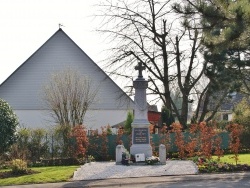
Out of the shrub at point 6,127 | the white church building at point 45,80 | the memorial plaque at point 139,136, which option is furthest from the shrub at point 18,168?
the white church building at point 45,80

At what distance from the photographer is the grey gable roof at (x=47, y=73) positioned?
3709 centimetres

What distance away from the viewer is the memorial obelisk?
20.5m

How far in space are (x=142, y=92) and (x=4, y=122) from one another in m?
6.71

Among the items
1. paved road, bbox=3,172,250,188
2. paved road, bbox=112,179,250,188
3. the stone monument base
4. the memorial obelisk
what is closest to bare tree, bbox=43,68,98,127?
the memorial obelisk

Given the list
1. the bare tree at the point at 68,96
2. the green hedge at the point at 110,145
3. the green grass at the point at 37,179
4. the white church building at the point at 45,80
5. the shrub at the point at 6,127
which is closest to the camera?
the green grass at the point at 37,179

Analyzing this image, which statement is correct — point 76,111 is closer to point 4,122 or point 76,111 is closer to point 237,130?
point 4,122

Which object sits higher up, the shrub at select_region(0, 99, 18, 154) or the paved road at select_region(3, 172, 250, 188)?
the shrub at select_region(0, 99, 18, 154)

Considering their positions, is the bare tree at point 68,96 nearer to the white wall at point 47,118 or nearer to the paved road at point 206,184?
the white wall at point 47,118

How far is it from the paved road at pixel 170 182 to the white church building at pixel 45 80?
21197 millimetres

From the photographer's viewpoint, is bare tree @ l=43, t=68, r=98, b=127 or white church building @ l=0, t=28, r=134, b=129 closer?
bare tree @ l=43, t=68, r=98, b=127

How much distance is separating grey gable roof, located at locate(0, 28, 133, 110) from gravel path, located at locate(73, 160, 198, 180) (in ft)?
60.5

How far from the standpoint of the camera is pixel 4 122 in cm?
1970

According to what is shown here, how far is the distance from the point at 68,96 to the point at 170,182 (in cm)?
1910

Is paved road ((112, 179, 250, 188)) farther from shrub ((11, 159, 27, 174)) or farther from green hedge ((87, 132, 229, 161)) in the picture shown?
green hedge ((87, 132, 229, 161))
